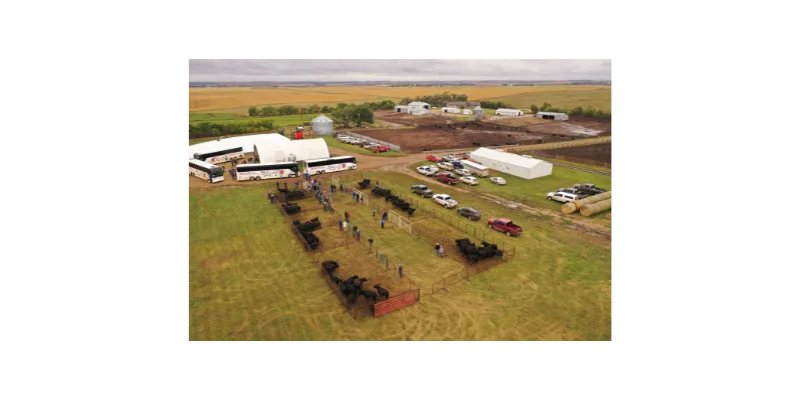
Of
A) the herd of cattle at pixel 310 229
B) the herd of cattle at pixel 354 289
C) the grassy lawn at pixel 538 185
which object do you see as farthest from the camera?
the grassy lawn at pixel 538 185

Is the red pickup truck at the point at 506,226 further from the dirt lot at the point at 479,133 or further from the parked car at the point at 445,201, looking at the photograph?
the dirt lot at the point at 479,133

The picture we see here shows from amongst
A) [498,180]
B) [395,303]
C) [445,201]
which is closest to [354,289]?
[395,303]

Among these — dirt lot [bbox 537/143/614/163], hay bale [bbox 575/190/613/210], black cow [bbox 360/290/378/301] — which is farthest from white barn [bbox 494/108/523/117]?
black cow [bbox 360/290/378/301]

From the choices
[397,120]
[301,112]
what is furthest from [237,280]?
[397,120]

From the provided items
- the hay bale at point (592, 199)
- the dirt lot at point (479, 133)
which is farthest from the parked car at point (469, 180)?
the dirt lot at point (479, 133)

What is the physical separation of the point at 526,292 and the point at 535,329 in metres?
2.85

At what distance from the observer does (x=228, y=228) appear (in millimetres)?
26891

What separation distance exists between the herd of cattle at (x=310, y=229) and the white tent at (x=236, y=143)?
2226 cm

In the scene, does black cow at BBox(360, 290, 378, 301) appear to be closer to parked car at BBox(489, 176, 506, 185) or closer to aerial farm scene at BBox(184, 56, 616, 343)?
aerial farm scene at BBox(184, 56, 616, 343)

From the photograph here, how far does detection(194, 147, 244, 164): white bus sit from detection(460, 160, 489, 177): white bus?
30.1 meters

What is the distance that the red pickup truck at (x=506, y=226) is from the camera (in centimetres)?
2644

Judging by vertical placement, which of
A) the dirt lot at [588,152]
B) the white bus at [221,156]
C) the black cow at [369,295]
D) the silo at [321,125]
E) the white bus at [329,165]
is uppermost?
the silo at [321,125]

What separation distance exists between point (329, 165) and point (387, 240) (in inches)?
855

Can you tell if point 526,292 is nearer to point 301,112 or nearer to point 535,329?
point 535,329
